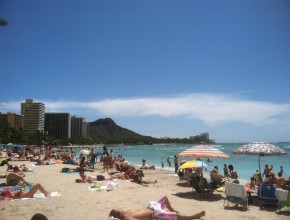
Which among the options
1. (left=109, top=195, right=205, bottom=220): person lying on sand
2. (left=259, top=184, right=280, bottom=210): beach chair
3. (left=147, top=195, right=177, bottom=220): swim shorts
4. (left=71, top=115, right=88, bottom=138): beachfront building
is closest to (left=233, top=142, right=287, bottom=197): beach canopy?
(left=259, top=184, right=280, bottom=210): beach chair

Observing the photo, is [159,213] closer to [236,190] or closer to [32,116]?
[236,190]

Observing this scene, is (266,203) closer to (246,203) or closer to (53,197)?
(246,203)

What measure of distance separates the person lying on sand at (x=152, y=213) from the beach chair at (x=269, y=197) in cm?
288

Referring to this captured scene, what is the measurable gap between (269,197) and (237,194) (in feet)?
3.00

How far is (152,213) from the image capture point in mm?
5637

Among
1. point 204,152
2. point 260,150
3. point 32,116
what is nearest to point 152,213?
point 260,150

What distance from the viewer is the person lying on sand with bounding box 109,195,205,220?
524 cm

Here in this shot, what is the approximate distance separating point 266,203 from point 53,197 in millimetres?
6123

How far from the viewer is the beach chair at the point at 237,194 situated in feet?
26.1

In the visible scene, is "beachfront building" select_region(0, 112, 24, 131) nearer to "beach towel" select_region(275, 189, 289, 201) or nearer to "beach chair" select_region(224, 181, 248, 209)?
"beach chair" select_region(224, 181, 248, 209)

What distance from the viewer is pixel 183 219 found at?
5883 mm

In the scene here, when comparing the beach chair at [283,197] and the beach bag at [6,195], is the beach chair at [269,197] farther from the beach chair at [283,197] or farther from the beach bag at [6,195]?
the beach bag at [6,195]

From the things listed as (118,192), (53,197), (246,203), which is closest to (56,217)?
(53,197)

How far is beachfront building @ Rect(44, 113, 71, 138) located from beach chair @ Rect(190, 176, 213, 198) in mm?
153622
